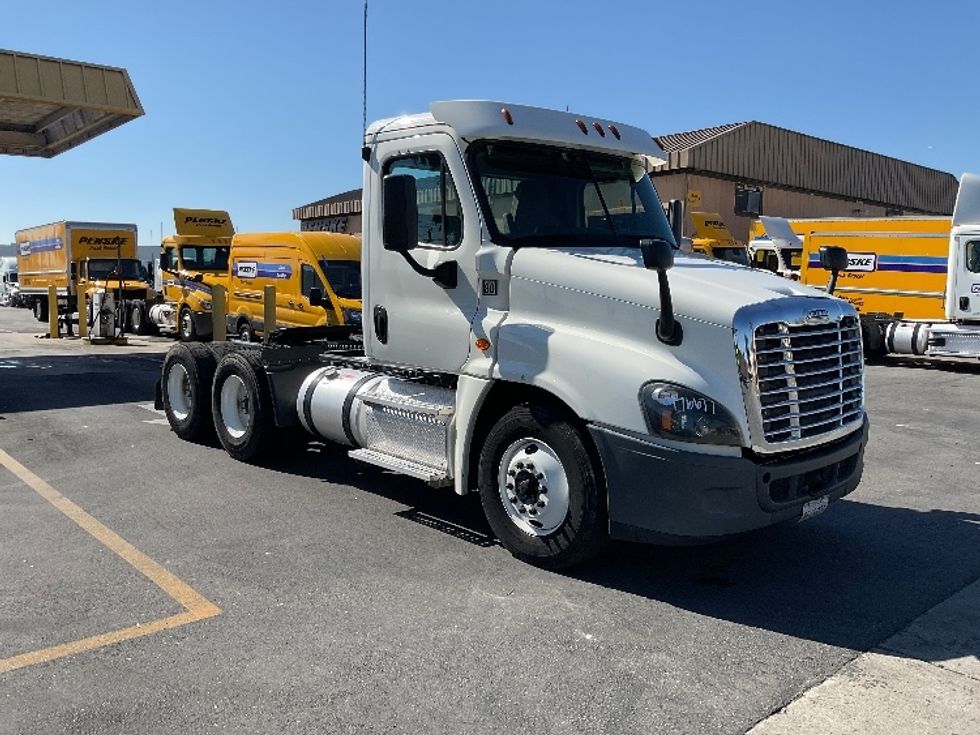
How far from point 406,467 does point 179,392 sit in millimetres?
4007

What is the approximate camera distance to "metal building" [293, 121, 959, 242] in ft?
106

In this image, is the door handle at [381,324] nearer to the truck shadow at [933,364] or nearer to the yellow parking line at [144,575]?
the yellow parking line at [144,575]

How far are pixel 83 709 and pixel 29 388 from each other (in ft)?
36.1

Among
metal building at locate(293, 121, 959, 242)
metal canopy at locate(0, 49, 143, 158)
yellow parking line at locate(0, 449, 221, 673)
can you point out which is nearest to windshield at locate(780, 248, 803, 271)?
metal building at locate(293, 121, 959, 242)

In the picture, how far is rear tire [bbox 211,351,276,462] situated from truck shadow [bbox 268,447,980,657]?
59.8 inches

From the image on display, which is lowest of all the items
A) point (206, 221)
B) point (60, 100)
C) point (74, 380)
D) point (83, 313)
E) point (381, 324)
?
point (74, 380)

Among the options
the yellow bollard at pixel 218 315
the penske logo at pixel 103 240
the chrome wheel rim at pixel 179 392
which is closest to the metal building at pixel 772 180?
the penske logo at pixel 103 240

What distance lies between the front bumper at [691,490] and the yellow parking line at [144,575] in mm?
2223

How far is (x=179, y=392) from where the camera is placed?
8.80 metres

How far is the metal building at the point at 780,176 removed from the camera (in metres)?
32.2

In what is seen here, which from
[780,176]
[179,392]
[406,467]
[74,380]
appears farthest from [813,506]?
[780,176]

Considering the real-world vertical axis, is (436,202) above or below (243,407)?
above

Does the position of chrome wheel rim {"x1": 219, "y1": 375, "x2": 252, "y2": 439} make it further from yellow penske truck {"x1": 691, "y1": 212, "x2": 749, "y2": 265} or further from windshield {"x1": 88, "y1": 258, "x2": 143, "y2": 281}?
windshield {"x1": 88, "y1": 258, "x2": 143, "y2": 281}

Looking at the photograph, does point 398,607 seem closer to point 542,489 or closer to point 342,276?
point 542,489
